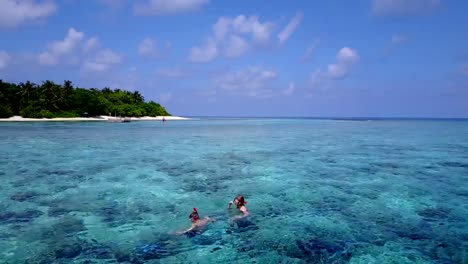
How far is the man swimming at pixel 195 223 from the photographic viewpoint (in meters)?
14.0

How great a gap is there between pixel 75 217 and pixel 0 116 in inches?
4684

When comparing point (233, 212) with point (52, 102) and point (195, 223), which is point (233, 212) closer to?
point (195, 223)

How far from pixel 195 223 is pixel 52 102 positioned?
4933 inches

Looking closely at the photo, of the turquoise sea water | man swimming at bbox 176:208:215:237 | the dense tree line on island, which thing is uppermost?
the dense tree line on island

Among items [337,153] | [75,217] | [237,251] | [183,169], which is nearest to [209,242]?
[237,251]

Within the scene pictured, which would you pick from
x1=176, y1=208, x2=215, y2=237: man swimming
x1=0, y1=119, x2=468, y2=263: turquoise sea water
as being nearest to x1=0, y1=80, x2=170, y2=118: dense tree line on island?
x1=0, y1=119, x2=468, y2=263: turquoise sea water

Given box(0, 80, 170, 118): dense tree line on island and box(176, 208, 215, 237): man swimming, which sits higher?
box(0, 80, 170, 118): dense tree line on island

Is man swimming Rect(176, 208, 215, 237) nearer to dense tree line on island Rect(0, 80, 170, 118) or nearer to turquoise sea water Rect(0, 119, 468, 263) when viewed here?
turquoise sea water Rect(0, 119, 468, 263)

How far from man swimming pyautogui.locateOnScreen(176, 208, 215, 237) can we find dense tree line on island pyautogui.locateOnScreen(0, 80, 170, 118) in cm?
12199

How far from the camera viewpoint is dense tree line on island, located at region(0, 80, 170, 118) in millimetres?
119188

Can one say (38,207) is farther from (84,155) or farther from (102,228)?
(84,155)

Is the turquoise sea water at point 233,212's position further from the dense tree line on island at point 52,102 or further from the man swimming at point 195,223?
the dense tree line on island at point 52,102

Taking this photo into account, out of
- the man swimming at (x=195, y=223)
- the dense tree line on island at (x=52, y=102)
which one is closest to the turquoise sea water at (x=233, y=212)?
the man swimming at (x=195, y=223)

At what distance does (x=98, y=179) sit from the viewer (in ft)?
82.7
